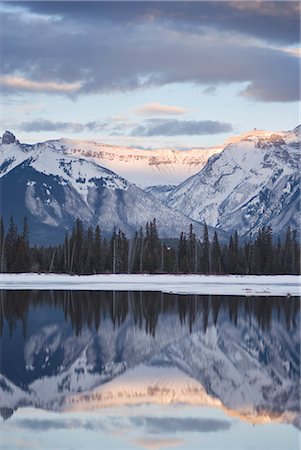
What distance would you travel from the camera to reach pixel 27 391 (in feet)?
60.9

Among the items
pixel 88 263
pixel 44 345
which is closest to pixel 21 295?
pixel 44 345

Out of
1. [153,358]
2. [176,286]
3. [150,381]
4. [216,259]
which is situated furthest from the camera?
[216,259]

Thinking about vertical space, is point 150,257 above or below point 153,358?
above

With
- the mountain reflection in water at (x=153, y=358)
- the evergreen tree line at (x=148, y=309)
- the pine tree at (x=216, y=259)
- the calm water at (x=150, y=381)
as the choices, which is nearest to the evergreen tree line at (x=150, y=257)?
the pine tree at (x=216, y=259)

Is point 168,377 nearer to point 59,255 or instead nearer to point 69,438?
point 69,438

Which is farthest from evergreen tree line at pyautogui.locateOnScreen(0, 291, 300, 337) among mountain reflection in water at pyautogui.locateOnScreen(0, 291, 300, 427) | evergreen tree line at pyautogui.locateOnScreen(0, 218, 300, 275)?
evergreen tree line at pyautogui.locateOnScreen(0, 218, 300, 275)

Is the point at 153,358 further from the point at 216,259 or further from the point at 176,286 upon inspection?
the point at 216,259

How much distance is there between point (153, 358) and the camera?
927 inches

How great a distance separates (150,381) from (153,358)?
3704 mm

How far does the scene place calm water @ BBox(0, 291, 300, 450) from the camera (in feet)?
48.8

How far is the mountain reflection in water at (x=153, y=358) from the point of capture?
1783 centimetres

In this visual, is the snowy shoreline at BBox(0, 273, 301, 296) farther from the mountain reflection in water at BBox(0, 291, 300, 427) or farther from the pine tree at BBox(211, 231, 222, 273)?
the pine tree at BBox(211, 231, 222, 273)

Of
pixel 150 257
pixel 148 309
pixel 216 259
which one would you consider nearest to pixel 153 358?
pixel 148 309

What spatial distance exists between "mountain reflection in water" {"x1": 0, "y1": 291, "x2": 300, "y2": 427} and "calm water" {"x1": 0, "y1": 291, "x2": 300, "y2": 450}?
33mm
